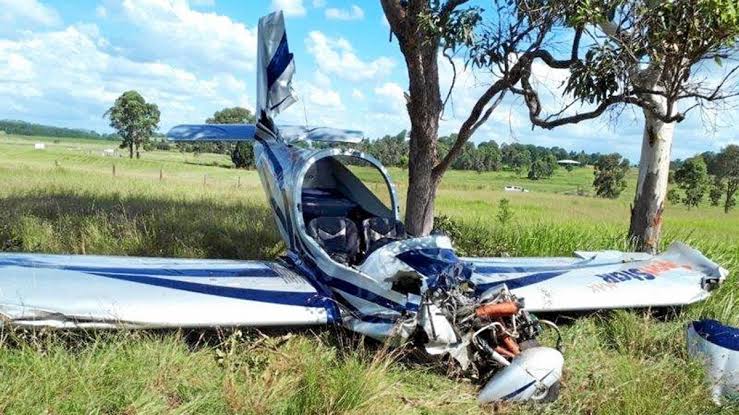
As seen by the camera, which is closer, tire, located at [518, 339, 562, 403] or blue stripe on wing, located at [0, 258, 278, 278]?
tire, located at [518, 339, 562, 403]

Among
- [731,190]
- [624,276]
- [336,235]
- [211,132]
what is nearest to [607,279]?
[624,276]

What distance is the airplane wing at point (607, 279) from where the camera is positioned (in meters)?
6.32

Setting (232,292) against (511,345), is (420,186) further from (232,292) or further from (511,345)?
(511,345)

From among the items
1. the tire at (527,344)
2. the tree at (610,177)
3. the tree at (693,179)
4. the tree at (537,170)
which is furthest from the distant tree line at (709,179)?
the tire at (527,344)

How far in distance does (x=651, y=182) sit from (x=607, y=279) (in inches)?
107

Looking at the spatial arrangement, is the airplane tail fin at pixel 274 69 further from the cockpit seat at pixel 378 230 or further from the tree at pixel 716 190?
the tree at pixel 716 190

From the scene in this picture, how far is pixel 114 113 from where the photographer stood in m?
95.5

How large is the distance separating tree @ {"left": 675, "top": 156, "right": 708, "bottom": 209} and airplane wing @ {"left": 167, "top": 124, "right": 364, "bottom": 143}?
6160 cm

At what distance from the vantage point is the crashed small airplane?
4.62 meters

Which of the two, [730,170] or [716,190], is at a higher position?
[730,170]

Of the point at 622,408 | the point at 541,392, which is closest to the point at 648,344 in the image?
the point at 622,408

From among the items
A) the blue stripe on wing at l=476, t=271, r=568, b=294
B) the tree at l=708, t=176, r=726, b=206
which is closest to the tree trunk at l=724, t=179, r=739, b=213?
the tree at l=708, t=176, r=726, b=206

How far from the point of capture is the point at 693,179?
61.7 m

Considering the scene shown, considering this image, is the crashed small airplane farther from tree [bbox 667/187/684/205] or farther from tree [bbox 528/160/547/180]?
tree [bbox 528/160/547/180]
